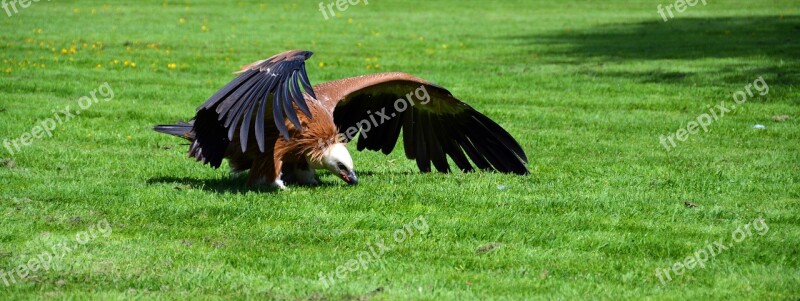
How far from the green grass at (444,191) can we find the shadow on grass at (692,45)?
4.6 inches

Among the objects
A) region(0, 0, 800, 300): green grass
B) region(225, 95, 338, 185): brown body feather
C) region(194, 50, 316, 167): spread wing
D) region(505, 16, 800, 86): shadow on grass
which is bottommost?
region(505, 16, 800, 86): shadow on grass

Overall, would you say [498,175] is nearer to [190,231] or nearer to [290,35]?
[190,231]

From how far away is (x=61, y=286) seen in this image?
512 centimetres

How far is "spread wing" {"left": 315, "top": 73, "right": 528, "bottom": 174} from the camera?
337 inches

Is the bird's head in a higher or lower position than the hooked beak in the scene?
higher

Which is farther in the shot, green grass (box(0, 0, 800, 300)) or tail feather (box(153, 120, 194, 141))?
tail feather (box(153, 120, 194, 141))

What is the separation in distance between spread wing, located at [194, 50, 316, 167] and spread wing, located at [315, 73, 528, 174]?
44.4 inches

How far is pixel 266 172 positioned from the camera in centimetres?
759

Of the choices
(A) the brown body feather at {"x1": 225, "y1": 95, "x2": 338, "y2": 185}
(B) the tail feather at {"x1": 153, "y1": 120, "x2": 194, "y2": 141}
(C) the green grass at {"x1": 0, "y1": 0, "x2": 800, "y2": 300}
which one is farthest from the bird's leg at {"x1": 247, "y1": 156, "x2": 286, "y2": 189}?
(B) the tail feather at {"x1": 153, "y1": 120, "x2": 194, "y2": 141}

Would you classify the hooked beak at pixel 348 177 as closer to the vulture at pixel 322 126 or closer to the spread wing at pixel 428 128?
the vulture at pixel 322 126

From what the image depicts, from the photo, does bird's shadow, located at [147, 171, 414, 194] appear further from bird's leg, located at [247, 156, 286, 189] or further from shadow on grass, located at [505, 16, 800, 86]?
shadow on grass, located at [505, 16, 800, 86]

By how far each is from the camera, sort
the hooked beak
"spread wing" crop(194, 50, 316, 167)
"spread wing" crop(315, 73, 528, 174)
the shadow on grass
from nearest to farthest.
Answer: "spread wing" crop(194, 50, 316, 167), the hooked beak, "spread wing" crop(315, 73, 528, 174), the shadow on grass

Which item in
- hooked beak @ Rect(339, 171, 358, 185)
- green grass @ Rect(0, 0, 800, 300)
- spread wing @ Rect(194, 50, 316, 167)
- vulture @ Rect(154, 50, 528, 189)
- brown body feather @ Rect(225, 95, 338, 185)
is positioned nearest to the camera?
green grass @ Rect(0, 0, 800, 300)

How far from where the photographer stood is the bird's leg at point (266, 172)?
297 inches
